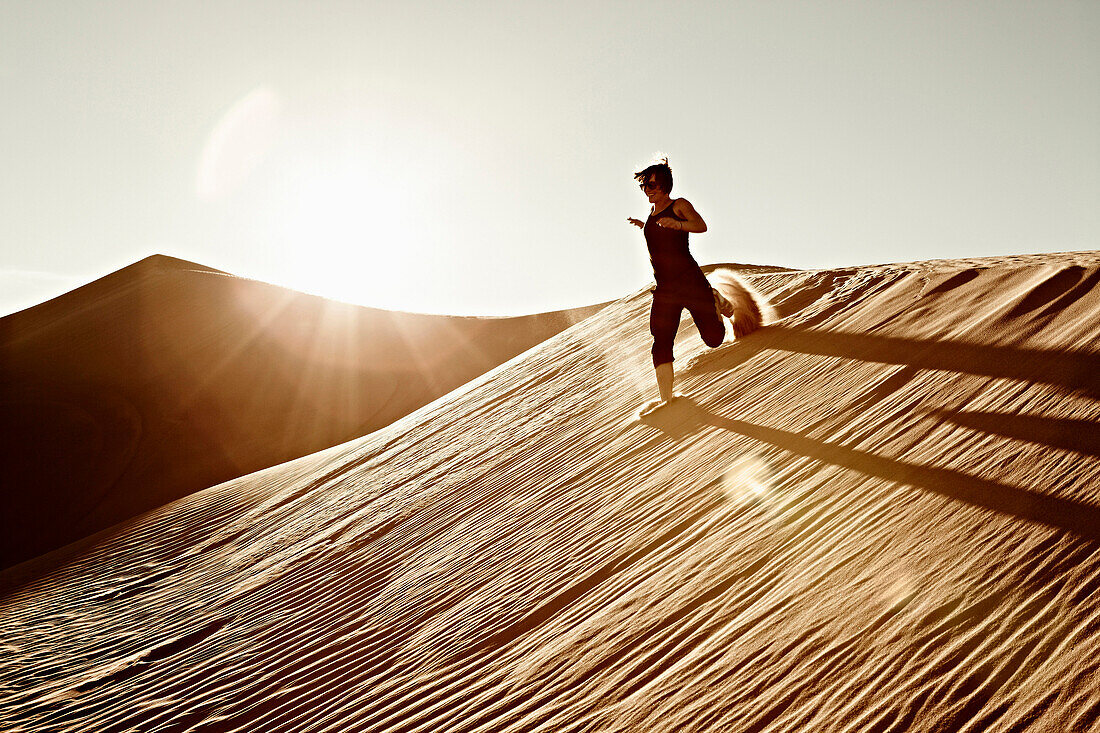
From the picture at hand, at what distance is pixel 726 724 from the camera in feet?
7.92

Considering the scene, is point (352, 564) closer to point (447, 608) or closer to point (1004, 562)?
point (447, 608)

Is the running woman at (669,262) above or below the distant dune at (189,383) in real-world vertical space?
below

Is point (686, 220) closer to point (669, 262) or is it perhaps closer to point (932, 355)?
point (669, 262)

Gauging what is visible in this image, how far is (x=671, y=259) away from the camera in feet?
17.9

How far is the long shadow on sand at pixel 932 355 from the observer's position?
3596mm

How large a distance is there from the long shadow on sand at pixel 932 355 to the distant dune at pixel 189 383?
41.9 ft

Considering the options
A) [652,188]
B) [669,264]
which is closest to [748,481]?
[669,264]

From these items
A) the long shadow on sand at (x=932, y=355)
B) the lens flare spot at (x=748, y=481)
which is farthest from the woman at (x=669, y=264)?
the lens flare spot at (x=748, y=481)

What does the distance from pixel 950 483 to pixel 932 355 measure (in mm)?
1738

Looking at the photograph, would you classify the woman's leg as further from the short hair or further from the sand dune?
the short hair

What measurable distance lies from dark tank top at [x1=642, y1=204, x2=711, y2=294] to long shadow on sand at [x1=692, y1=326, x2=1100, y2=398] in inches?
43.6

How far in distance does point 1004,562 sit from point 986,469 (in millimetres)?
691

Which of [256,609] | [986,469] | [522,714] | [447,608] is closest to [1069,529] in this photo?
[986,469]

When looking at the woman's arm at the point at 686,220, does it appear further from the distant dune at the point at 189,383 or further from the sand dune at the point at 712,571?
the distant dune at the point at 189,383
